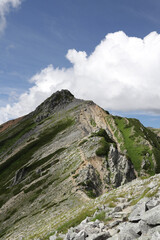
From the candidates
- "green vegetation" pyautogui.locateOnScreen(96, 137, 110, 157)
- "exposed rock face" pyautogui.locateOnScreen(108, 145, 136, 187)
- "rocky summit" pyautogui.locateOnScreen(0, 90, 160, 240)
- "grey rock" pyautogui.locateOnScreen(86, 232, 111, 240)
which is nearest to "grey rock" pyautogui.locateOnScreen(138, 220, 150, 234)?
"rocky summit" pyautogui.locateOnScreen(0, 90, 160, 240)

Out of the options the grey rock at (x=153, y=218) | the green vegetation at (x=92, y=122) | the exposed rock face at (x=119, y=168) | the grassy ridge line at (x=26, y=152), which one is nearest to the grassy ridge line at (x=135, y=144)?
the green vegetation at (x=92, y=122)

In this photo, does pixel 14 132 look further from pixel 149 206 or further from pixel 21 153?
pixel 149 206

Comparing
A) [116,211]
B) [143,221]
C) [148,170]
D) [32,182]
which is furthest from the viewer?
[148,170]

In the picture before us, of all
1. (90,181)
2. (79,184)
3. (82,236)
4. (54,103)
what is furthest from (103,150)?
(54,103)

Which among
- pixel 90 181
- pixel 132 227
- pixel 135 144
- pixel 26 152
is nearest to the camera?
pixel 132 227

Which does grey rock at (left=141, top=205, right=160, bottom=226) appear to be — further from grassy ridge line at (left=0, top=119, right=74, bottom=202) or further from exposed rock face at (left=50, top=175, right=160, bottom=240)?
grassy ridge line at (left=0, top=119, right=74, bottom=202)

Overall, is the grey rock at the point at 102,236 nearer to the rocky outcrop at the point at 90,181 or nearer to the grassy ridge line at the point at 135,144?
the rocky outcrop at the point at 90,181

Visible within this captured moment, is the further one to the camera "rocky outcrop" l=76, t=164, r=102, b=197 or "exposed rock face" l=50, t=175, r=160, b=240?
"rocky outcrop" l=76, t=164, r=102, b=197

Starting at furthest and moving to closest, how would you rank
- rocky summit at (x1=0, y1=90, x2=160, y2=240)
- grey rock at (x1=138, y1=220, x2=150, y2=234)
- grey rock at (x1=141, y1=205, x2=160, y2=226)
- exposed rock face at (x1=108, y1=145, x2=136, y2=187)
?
1. exposed rock face at (x1=108, y1=145, x2=136, y2=187)
2. rocky summit at (x1=0, y1=90, x2=160, y2=240)
3. grey rock at (x1=138, y1=220, x2=150, y2=234)
4. grey rock at (x1=141, y1=205, x2=160, y2=226)

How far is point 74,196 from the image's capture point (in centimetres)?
5016

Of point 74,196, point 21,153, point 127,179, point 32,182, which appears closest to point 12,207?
point 32,182

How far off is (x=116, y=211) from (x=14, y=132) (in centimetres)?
16962

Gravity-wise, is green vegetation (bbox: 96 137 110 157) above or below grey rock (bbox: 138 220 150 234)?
above

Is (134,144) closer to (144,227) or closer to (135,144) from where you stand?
(135,144)
